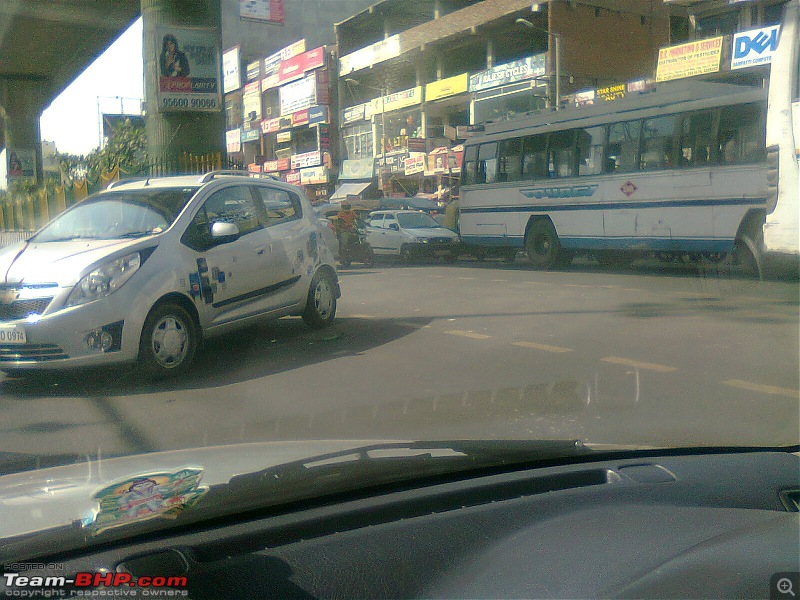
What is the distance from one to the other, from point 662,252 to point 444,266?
563 cm

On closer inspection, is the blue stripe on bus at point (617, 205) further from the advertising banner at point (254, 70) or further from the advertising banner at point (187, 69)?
the advertising banner at point (254, 70)

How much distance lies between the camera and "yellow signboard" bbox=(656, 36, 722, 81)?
92.5 ft

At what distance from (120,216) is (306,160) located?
168ft

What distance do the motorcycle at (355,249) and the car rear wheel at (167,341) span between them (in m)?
13.6

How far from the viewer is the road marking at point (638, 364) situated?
693 cm

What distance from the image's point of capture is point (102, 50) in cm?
2406

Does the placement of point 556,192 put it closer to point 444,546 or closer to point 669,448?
point 669,448

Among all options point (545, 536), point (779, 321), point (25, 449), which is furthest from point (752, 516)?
point (779, 321)

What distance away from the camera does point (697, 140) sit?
1537cm

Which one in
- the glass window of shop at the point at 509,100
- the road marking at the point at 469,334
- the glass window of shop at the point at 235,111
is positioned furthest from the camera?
the glass window of shop at the point at 235,111

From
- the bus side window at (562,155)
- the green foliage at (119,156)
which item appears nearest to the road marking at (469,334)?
the green foliage at (119,156)

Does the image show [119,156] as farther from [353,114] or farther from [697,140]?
[353,114]

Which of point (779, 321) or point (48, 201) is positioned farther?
point (48, 201)

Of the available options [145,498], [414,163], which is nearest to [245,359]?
[145,498]
